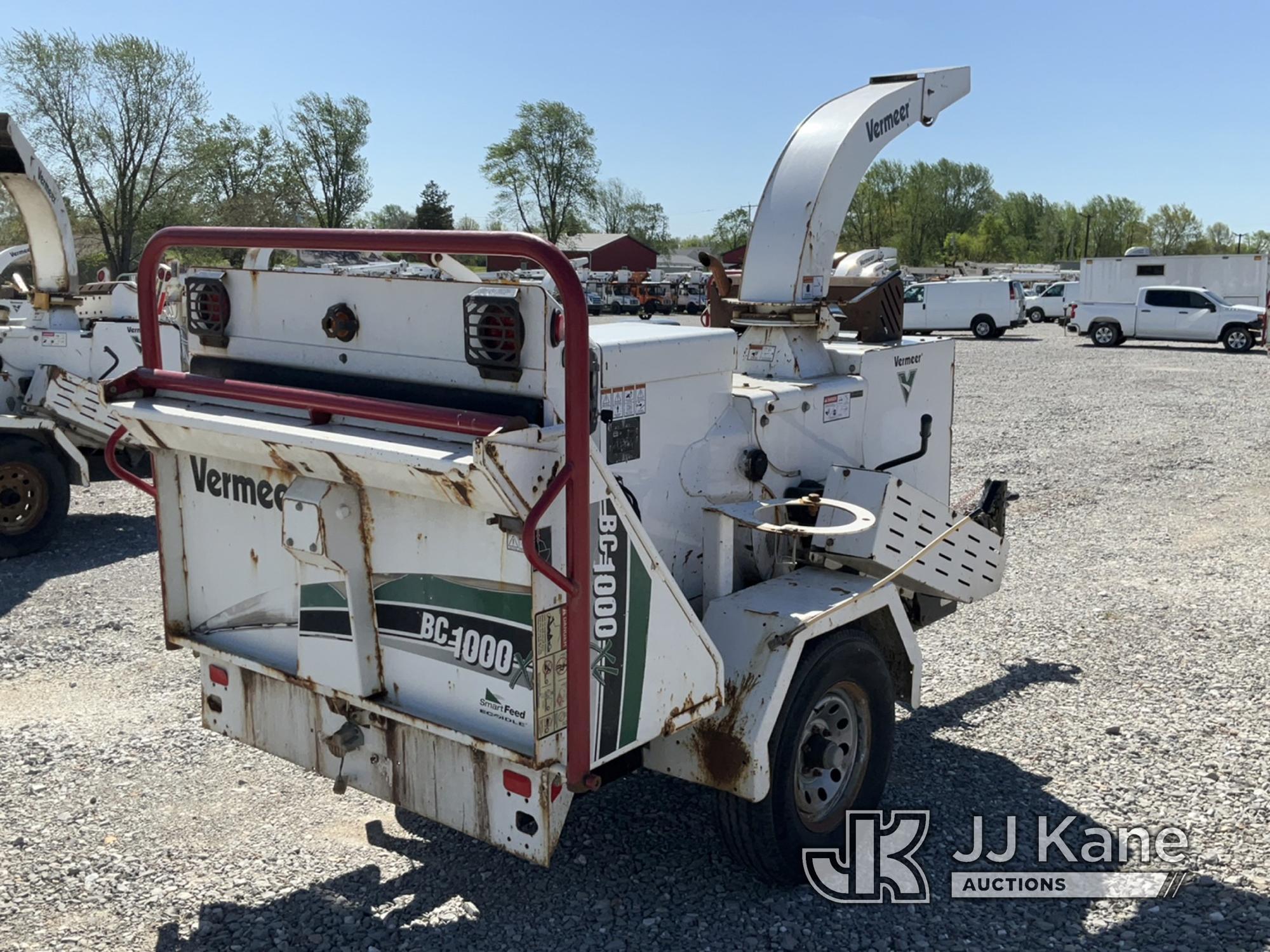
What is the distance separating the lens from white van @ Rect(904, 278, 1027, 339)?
35.0 meters

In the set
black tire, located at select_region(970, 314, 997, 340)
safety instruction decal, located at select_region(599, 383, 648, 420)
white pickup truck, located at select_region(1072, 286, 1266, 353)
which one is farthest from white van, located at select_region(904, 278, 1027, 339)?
safety instruction decal, located at select_region(599, 383, 648, 420)

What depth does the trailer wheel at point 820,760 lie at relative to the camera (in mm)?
4297

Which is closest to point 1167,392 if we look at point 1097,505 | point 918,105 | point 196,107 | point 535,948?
point 1097,505

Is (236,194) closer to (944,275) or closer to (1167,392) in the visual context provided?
(944,275)

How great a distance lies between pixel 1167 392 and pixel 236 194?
4506 centimetres

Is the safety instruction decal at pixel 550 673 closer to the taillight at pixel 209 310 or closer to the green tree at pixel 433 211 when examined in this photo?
the taillight at pixel 209 310

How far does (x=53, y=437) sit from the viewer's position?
10258 mm

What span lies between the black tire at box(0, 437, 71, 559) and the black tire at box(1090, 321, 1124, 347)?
28000mm

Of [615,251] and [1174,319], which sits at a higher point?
[615,251]

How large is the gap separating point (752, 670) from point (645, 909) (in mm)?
981

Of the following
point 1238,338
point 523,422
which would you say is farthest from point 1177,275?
point 523,422

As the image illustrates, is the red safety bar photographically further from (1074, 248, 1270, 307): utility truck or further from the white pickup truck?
(1074, 248, 1270, 307): utility truck

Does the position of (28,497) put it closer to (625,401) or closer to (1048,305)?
(625,401)

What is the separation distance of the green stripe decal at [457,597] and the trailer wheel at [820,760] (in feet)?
3.97
